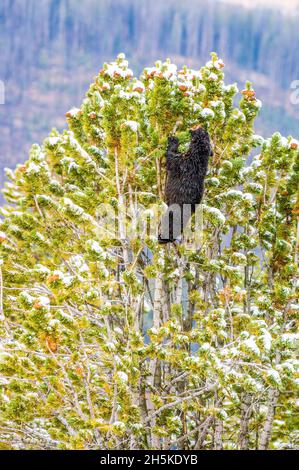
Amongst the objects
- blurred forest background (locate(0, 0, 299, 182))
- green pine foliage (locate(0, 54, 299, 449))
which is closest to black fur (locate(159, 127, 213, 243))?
green pine foliage (locate(0, 54, 299, 449))

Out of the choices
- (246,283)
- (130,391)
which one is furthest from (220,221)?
(130,391)

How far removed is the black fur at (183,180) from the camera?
20.7 feet

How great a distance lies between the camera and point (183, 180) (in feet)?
21.0

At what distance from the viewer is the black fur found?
630 cm

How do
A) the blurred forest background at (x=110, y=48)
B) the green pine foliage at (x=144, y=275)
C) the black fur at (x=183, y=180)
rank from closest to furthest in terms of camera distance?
the green pine foliage at (x=144, y=275), the black fur at (x=183, y=180), the blurred forest background at (x=110, y=48)

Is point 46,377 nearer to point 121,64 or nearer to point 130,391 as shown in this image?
point 130,391

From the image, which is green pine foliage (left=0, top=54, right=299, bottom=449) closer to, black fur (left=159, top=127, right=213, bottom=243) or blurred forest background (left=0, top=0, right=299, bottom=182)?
black fur (left=159, top=127, right=213, bottom=243)

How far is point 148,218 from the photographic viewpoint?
639cm

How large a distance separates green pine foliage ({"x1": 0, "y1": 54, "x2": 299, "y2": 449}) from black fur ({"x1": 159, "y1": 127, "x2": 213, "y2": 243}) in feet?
0.77

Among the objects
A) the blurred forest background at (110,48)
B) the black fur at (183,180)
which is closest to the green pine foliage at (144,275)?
the black fur at (183,180)

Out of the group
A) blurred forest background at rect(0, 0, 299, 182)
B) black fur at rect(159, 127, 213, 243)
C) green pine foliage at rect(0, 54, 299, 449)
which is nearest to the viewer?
green pine foliage at rect(0, 54, 299, 449)

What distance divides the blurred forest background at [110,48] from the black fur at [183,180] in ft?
427

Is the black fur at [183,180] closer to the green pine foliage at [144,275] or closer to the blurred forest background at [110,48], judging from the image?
the green pine foliage at [144,275]
